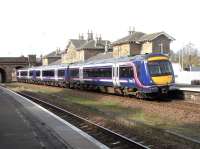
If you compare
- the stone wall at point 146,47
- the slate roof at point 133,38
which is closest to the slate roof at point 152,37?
the stone wall at point 146,47

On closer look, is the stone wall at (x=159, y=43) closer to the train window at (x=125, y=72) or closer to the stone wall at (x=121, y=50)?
the stone wall at (x=121, y=50)

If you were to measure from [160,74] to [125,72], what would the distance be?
3179mm

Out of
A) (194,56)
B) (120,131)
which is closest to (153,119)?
(120,131)

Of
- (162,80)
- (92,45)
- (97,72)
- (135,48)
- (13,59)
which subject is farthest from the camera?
(13,59)

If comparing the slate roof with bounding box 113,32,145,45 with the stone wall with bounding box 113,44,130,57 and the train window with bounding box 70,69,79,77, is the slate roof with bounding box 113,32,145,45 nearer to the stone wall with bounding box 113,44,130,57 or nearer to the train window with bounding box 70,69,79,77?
the stone wall with bounding box 113,44,130,57

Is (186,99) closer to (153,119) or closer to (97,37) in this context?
(153,119)

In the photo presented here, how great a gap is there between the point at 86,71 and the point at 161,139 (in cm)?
2906

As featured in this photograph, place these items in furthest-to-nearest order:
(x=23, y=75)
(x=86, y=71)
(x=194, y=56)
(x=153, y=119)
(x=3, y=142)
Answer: (x=194, y=56) < (x=23, y=75) < (x=86, y=71) < (x=153, y=119) < (x=3, y=142)

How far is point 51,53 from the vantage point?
146625 millimetres

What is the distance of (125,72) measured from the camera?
100ft

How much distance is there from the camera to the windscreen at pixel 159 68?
1101 inches

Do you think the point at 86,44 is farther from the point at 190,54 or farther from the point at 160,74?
the point at 160,74

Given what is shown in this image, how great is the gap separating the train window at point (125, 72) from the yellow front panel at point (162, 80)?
2.06m

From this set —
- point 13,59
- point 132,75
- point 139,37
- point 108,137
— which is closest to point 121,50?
point 139,37
